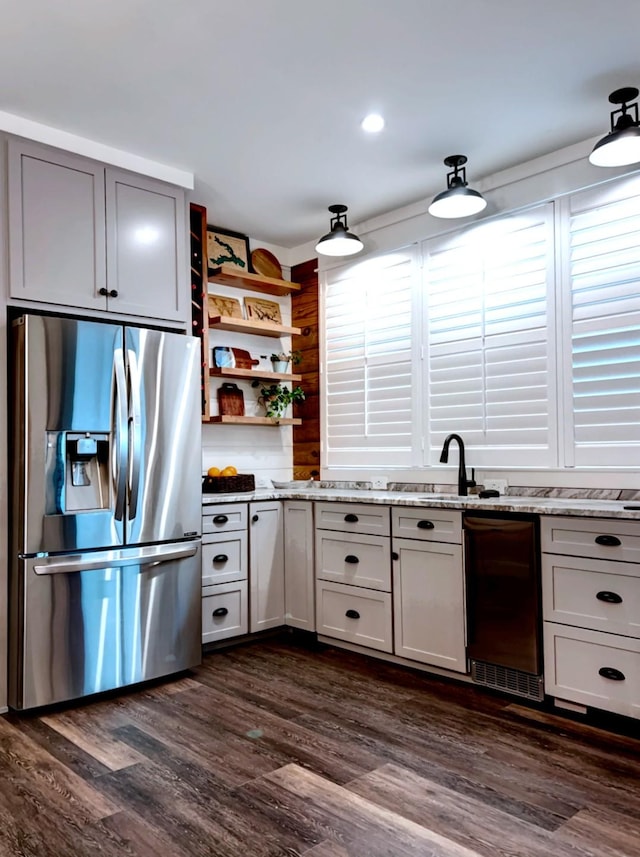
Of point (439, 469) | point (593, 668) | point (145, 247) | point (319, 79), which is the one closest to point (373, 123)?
point (319, 79)

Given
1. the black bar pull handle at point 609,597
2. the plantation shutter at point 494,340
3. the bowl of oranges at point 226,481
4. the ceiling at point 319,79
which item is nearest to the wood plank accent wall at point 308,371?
the bowl of oranges at point 226,481

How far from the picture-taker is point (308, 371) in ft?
15.7

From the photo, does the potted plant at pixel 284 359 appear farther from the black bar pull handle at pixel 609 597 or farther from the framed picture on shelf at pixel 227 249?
the black bar pull handle at pixel 609 597

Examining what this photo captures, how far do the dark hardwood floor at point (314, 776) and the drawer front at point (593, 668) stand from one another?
0.12 m

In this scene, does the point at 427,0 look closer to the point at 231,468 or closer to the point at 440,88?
the point at 440,88

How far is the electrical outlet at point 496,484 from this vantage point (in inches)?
141

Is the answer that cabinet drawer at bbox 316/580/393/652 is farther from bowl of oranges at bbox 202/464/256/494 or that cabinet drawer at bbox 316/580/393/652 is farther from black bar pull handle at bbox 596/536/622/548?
black bar pull handle at bbox 596/536/622/548

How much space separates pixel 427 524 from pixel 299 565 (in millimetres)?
1029

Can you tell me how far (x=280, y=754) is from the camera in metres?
2.46

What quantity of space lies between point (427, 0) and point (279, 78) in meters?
0.72

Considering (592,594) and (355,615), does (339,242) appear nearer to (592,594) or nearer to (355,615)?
(355,615)

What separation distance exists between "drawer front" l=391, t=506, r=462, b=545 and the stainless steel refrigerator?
42.5 inches

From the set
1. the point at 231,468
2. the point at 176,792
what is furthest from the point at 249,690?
the point at 231,468

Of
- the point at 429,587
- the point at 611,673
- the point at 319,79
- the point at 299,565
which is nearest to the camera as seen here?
the point at 611,673
